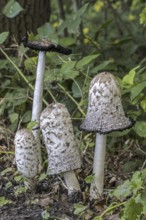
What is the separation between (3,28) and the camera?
406 centimetres

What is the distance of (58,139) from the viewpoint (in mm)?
2580

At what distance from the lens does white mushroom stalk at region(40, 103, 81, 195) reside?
2572 millimetres

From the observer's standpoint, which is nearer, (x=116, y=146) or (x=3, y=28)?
(x=116, y=146)

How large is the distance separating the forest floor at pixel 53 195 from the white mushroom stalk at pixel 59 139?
17cm

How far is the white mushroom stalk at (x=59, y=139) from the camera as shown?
8.44 ft

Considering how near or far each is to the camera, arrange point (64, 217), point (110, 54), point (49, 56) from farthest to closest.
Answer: point (110, 54) → point (49, 56) → point (64, 217)

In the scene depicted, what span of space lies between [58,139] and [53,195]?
399 mm

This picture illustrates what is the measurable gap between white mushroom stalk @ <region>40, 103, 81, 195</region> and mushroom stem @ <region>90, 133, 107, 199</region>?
0.11 metres

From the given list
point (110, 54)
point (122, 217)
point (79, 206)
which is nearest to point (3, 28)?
point (110, 54)

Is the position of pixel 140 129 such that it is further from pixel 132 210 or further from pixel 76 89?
pixel 132 210

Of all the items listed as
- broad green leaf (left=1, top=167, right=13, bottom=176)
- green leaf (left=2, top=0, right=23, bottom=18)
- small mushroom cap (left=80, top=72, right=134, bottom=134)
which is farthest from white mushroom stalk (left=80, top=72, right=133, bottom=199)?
green leaf (left=2, top=0, right=23, bottom=18)

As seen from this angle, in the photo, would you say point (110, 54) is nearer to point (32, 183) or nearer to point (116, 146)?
point (116, 146)

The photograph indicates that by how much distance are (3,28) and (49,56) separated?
0.64 m

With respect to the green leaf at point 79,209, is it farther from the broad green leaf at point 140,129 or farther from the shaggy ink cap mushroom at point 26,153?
the broad green leaf at point 140,129
